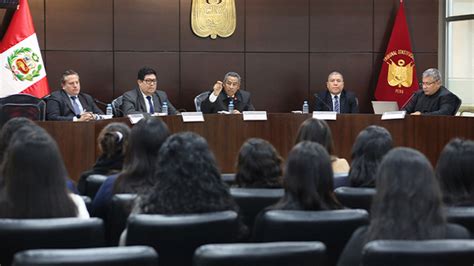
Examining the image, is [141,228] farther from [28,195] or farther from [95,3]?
[95,3]

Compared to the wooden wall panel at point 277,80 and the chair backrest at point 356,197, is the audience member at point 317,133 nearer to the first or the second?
the chair backrest at point 356,197

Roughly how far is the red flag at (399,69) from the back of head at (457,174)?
6.98 m

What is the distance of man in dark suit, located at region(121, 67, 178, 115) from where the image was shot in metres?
8.27

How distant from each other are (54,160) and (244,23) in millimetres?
7421

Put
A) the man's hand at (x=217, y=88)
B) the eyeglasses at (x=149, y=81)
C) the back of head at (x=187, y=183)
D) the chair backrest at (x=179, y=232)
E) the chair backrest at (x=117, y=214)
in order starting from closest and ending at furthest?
the chair backrest at (x=179, y=232) < the back of head at (x=187, y=183) < the chair backrest at (x=117, y=214) < the eyeglasses at (x=149, y=81) < the man's hand at (x=217, y=88)

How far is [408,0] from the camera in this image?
1038 centimetres

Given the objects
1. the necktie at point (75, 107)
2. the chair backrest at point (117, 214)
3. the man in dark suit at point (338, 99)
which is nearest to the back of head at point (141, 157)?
the chair backrest at point (117, 214)

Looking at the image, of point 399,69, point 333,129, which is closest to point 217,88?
point 333,129

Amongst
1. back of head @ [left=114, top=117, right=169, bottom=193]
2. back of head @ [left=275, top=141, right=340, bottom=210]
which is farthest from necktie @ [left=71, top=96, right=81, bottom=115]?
back of head @ [left=275, top=141, right=340, bottom=210]

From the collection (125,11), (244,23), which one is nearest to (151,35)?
(125,11)

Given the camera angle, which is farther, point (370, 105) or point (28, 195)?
point (370, 105)

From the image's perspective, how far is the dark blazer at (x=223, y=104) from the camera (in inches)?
343

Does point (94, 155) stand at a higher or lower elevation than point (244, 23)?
lower

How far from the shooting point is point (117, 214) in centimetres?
340
